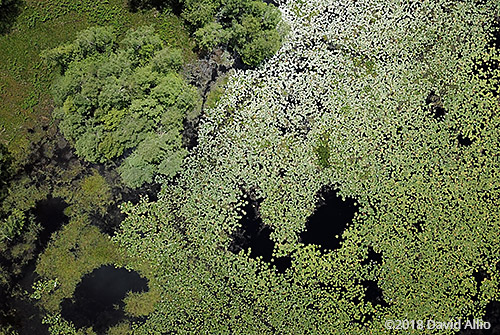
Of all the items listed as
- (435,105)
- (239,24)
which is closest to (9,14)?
(239,24)

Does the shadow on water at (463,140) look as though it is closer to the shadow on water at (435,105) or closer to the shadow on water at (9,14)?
the shadow on water at (435,105)

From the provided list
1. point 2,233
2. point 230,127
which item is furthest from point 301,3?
point 2,233

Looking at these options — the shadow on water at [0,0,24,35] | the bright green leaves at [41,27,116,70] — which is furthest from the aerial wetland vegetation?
the bright green leaves at [41,27,116,70]

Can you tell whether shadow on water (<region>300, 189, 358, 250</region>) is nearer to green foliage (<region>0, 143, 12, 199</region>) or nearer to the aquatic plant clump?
the aquatic plant clump

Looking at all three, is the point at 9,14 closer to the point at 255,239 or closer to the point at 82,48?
the point at 82,48

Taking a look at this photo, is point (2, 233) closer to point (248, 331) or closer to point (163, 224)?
point (163, 224)

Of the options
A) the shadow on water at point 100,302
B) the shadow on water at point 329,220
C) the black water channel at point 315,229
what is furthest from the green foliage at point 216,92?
the shadow on water at point 100,302
